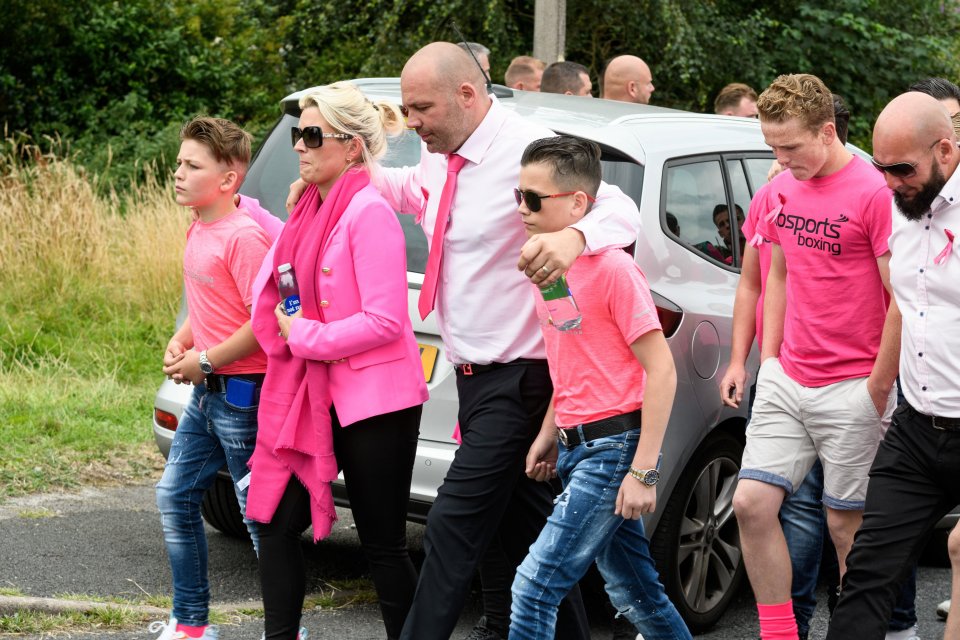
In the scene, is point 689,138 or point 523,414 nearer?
point 523,414

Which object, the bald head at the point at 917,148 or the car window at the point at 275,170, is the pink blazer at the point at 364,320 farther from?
the bald head at the point at 917,148

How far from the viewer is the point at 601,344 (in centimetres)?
368

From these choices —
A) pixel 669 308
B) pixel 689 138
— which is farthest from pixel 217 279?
pixel 689 138

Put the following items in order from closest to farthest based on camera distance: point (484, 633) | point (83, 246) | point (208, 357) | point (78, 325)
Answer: point (208, 357) < point (484, 633) < point (78, 325) < point (83, 246)

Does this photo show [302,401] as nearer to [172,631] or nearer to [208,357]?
[208,357]

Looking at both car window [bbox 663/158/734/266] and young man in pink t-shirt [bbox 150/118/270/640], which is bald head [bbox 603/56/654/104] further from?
young man in pink t-shirt [bbox 150/118/270/640]

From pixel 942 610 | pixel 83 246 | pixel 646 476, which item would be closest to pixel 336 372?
pixel 646 476

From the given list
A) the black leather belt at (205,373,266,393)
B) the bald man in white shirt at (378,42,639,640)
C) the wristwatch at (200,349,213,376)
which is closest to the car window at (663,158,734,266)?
the bald man in white shirt at (378,42,639,640)

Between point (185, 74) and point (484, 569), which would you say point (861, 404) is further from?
point (185, 74)

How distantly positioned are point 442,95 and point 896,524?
177cm

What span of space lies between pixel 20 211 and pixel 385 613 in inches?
281

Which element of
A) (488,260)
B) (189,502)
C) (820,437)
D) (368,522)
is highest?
(488,260)

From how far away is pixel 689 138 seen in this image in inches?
203

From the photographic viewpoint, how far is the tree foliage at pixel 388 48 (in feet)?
51.0
